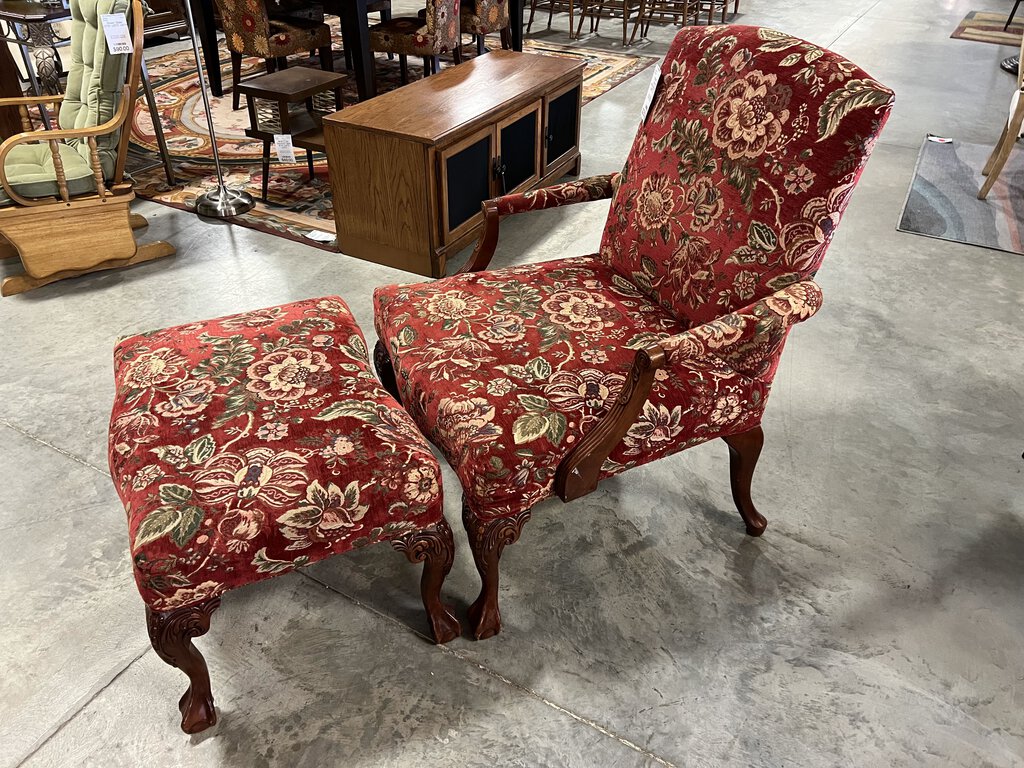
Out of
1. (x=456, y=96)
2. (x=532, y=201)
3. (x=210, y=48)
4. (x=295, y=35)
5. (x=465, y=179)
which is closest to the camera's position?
(x=532, y=201)

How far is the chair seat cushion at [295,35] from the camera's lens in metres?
4.20

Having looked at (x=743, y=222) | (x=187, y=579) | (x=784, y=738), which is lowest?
(x=784, y=738)

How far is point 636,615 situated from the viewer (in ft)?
5.06

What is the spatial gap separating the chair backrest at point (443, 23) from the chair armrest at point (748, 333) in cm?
347

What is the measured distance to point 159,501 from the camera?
115 cm

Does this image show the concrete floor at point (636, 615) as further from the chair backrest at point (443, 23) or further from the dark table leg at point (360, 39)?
the chair backrest at point (443, 23)

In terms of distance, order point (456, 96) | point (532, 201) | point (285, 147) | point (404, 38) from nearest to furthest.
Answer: point (532, 201) < point (456, 96) < point (285, 147) < point (404, 38)

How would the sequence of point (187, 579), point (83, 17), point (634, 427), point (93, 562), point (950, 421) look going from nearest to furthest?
point (187, 579) < point (634, 427) < point (93, 562) < point (950, 421) < point (83, 17)

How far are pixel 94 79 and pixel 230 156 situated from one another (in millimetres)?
1182

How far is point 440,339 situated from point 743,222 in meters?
0.64

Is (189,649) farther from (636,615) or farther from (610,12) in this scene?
(610,12)

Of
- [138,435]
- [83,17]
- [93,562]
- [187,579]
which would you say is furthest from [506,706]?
[83,17]

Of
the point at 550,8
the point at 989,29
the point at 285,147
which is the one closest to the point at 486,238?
the point at 285,147

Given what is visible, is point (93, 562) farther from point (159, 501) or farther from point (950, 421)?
point (950, 421)
